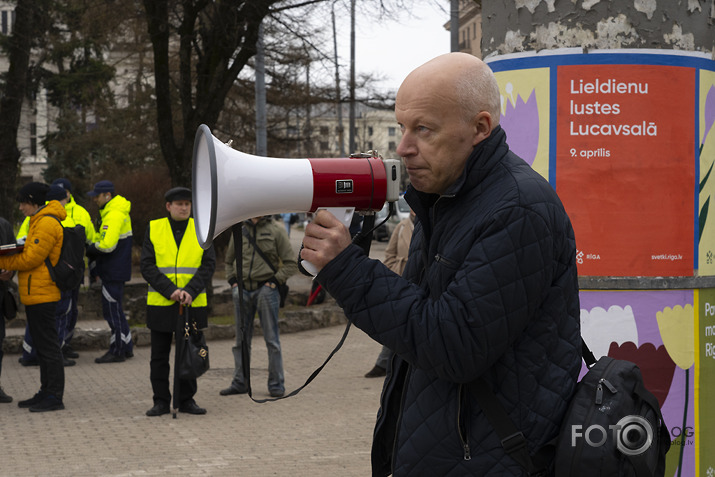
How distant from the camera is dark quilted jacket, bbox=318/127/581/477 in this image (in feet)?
7.27

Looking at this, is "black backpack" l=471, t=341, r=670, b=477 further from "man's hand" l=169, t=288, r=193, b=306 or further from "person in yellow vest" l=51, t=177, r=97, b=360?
"person in yellow vest" l=51, t=177, r=97, b=360

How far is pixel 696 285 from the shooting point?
3760 millimetres

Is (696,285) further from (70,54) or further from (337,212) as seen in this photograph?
(70,54)

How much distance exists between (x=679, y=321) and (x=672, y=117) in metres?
0.82

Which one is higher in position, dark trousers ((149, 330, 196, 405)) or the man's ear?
the man's ear

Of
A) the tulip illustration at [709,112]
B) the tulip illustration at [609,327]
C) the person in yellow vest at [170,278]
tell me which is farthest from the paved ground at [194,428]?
the tulip illustration at [709,112]

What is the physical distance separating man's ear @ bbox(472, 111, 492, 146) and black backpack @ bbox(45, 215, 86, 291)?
653 centimetres

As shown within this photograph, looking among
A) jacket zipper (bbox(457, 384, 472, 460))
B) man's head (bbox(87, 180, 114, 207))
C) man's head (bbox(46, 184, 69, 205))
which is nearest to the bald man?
jacket zipper (bbox(457, 384, 472, 460))

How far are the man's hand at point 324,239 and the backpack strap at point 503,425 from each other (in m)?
0.47

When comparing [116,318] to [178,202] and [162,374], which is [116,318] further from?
[178,202]

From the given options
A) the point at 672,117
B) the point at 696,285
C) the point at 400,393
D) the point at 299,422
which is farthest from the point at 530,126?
the point at 299,422

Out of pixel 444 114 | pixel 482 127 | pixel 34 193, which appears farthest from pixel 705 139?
pixel 34 193

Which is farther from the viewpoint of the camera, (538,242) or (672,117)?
(672,117)

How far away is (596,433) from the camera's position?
231cm
